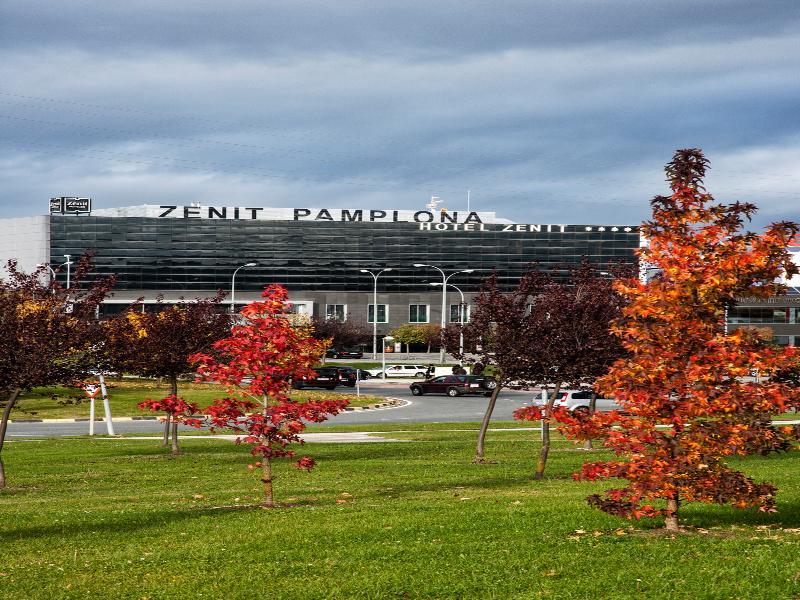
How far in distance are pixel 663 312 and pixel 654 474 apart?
1911 millimetres

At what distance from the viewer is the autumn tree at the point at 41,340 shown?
19.0 meters

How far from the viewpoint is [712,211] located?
12117mm

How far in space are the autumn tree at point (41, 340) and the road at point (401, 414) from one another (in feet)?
51.3

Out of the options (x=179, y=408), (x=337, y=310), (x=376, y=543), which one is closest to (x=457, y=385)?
(x=179, y=408)

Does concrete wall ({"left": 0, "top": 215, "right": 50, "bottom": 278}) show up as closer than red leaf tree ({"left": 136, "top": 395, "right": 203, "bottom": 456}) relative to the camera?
No

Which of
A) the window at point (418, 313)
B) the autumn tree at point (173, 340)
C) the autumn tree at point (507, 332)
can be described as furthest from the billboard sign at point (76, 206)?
the autumn tree at point (507, 332)

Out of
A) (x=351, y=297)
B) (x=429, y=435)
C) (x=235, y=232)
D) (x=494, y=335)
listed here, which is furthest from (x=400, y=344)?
(x=494, y=335)

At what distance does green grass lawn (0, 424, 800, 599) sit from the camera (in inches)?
368

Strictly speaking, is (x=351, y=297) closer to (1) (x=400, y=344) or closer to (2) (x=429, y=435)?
(1) (x=400, y=344)

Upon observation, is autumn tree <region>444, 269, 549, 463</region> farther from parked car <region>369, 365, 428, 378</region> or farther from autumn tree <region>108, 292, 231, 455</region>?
parked car <region>369, 365, 428, 378</region>

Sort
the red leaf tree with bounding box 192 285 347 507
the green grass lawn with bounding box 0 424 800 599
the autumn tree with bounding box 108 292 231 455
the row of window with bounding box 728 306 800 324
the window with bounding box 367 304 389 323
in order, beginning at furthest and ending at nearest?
the window with bounding box 367 304 389 323 < the row of window with bounding box 728 306 800 324 < the autumn tree with bounding box 108 292 231 455 < the red leaf tree with bounding box 192 285 347 507 < the green grass lawn with bounding box 0 424 800 599

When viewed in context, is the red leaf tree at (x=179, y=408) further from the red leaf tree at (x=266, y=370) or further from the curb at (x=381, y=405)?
the curb at (x=381, y=405)

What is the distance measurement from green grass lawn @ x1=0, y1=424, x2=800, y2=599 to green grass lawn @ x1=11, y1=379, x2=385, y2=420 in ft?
83.9

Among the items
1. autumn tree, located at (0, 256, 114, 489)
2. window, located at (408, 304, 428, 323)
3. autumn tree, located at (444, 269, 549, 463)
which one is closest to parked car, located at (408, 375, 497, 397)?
autumn tree, located at (444, 269, 549, 463)
